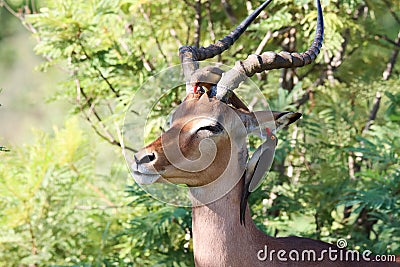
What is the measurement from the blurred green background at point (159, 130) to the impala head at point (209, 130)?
1.25m

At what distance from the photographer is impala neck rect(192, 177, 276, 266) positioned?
295cm

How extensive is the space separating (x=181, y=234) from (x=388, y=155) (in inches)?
52.4

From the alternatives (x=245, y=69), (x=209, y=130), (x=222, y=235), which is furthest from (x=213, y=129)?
(x=222, y=235)

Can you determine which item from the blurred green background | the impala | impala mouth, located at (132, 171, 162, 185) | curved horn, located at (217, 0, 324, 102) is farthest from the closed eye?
the blurred green background

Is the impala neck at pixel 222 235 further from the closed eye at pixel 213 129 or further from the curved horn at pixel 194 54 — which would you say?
the curved horn at pixel 194 54

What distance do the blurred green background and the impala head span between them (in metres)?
1.25

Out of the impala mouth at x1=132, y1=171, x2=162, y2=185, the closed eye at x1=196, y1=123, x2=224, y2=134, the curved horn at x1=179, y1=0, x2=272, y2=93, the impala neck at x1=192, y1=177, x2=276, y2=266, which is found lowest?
the impala neck at x1=192, y1=177, x2=276, y2=266

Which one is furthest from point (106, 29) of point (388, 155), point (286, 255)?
point (286, 255)

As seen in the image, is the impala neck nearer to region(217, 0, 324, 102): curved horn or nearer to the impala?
the impala

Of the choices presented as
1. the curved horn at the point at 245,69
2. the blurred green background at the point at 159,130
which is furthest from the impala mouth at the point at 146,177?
the blurred green background at the point at 159,130

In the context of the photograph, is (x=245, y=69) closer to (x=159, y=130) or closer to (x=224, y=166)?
(x=224, y=166)

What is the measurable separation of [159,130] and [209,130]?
2151 mm

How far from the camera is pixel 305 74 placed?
5441 millimetres

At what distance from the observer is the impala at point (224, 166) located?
289 cm
